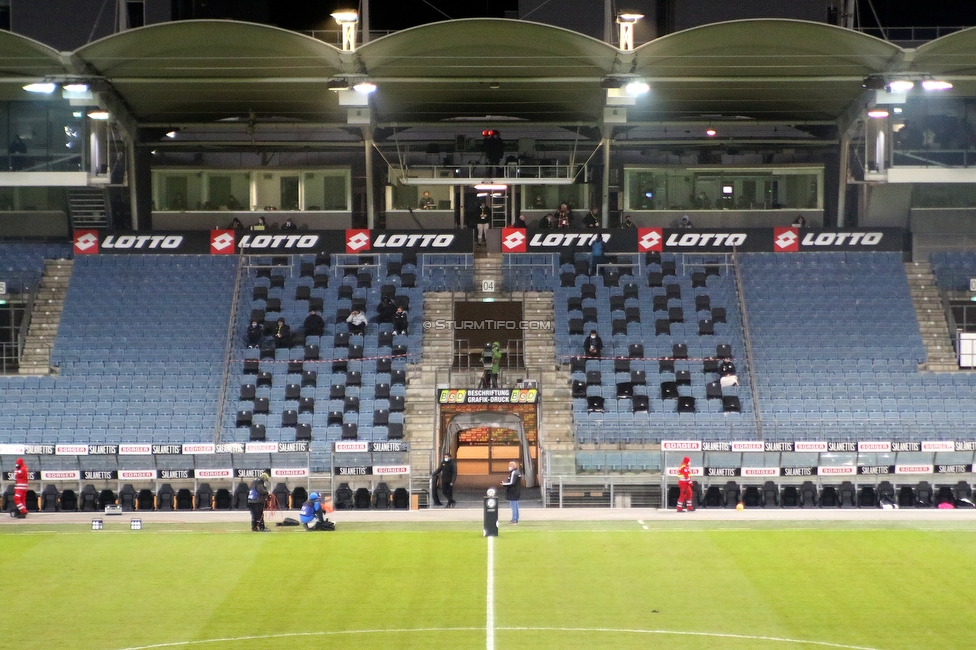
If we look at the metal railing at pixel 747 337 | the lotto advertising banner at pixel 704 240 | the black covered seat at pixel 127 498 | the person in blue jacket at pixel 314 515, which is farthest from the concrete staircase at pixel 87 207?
the metal railing at pixel 747 337

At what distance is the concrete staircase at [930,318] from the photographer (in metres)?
40.7

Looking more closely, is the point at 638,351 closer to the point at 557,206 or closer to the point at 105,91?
the point at 557,206

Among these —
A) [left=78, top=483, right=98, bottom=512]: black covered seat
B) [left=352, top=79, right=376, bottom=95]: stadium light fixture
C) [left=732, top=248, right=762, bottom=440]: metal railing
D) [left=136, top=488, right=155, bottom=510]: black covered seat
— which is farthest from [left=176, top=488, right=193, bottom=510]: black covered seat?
[left=732, top=248, right=762, bottom=440]: metal railing

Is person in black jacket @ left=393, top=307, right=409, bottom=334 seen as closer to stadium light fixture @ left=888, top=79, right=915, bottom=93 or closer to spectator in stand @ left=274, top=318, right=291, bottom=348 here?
spectator in stand @ left=274, top=318, right=291, bottom=348

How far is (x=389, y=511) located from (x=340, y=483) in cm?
174

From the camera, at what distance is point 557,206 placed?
4825 cm

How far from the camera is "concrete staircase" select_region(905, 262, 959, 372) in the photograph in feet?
133

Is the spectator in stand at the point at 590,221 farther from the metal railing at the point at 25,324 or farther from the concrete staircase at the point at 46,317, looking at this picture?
the metal railing at the point at 25,324

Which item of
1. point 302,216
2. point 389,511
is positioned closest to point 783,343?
point 389,511

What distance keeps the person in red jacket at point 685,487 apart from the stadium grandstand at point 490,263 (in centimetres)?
87

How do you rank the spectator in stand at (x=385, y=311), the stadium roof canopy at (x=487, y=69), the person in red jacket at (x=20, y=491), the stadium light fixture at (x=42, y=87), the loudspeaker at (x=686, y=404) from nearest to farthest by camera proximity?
the person in red jacket at (x=20, y=491) < the stadium light fixture at (x=42, y=87) < the stadium roof canopy at (x=487, y=69) < the loudspeaker at (x=686, y=404) < the spectator in stand at (x=385, y=311)

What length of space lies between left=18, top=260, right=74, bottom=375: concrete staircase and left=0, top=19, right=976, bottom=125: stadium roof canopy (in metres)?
5.77

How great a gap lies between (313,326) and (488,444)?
6555mm

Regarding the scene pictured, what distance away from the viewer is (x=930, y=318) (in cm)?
4250
